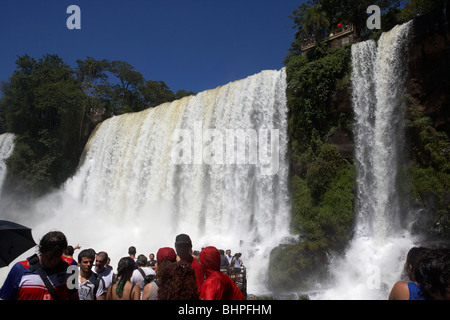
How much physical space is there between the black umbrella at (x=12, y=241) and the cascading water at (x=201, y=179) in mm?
8790

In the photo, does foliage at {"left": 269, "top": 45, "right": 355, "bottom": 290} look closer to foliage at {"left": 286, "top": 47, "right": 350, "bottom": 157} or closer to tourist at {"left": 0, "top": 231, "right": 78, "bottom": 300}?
foliage at {"left": 286, "top": 47, "right": 350, "bottom": 157}

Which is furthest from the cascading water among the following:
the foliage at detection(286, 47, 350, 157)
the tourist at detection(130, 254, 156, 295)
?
the tourist at detection(130, 254, 156, 295)

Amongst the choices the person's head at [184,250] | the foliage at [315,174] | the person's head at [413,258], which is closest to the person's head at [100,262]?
the person's head at [184,250]

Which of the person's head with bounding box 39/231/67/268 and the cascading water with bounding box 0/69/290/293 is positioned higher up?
the cascading water with bounding box 0/69/290/293

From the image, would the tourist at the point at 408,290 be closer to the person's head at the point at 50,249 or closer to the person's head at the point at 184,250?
the person's head at the point at 184,250

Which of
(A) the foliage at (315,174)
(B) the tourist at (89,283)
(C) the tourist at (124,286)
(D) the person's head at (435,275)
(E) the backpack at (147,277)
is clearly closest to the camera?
(D) the person's head at (435,275)

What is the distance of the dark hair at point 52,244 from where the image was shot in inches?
110

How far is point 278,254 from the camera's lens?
11.9 meters

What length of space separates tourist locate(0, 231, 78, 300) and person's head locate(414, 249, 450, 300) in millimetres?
2619

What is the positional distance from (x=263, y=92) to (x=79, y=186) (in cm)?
1501

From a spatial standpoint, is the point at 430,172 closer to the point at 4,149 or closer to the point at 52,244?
the point at 52,244

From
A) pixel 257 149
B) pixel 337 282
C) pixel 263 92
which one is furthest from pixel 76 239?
pixel 337 282

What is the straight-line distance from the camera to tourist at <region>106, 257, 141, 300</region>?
10.6 ft

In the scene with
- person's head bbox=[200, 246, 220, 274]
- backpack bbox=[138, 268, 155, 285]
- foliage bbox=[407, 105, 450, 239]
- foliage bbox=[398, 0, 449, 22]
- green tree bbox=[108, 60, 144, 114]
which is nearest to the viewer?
person's head bbox=[200, 246, 220, 274]
